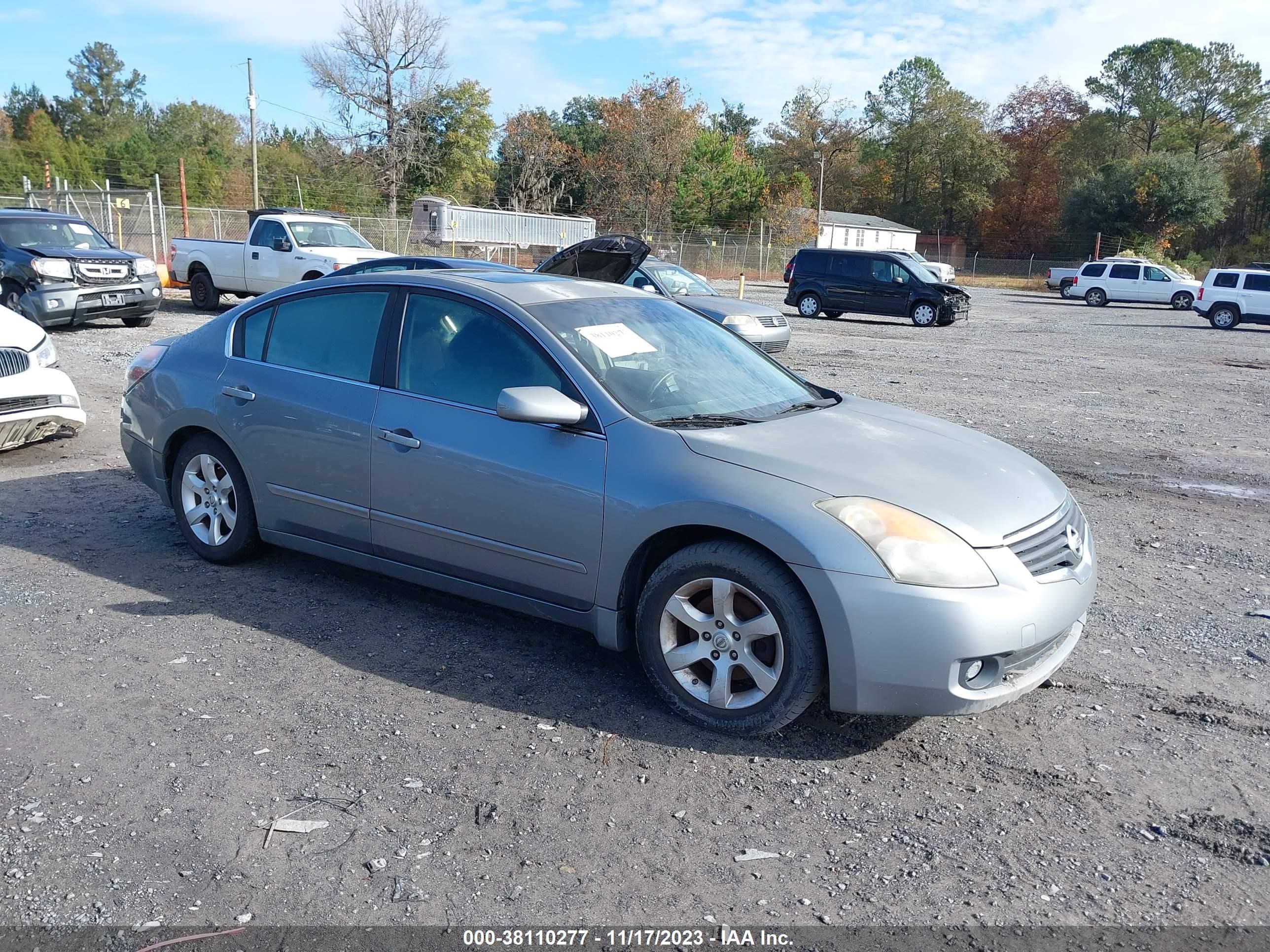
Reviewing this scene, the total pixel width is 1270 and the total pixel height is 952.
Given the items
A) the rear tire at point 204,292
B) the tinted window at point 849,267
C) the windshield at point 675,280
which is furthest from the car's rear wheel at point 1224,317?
the rear tire at point 204,292

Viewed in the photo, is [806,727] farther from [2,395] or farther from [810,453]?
[2,395]

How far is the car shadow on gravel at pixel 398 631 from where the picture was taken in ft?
12.6

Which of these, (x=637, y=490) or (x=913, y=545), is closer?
(x=913, y=545)

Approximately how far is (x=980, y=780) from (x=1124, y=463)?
20.8 feet

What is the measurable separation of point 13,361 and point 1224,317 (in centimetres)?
3044

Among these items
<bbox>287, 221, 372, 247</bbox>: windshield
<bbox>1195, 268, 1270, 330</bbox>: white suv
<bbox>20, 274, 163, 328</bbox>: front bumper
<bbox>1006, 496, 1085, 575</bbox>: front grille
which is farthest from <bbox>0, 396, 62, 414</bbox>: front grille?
<bbox>1195, 268, 1270, 330</bbox>: white suv

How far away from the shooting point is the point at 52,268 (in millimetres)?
15320

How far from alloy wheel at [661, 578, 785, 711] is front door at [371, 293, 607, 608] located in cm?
41

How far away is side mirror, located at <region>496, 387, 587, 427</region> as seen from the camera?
392 centimetres

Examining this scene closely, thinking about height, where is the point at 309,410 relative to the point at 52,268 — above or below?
below

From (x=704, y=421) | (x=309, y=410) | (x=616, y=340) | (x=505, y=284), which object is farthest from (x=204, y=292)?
(x=704, y=421)

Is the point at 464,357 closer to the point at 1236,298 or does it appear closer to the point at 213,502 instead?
the point at 213,502

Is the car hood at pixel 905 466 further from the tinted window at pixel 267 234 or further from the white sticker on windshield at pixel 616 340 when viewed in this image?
the tinted window at pixel 267 234

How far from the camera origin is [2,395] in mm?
7336
